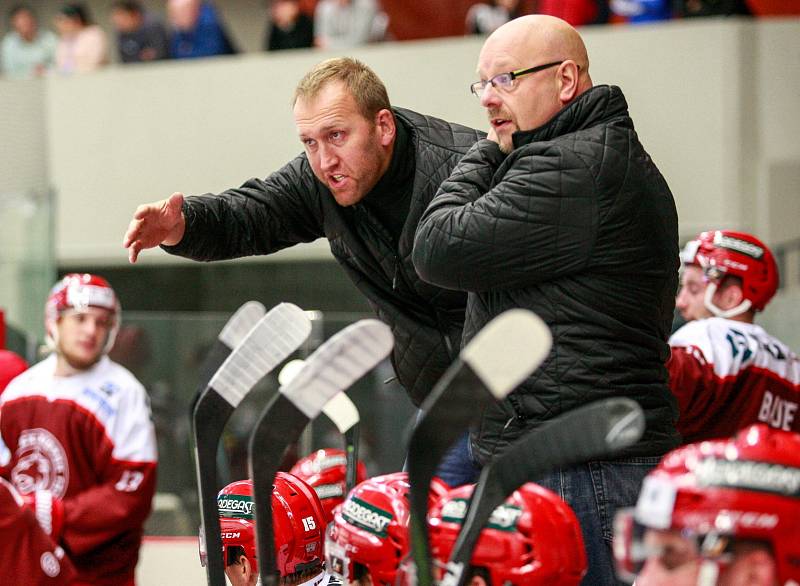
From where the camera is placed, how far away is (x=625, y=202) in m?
2.29

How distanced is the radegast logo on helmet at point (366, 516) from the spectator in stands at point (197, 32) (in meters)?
7.28

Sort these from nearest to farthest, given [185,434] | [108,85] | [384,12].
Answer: [185,434]
[384,12]
[108,85]

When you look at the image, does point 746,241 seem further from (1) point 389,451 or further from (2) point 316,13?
(2) point 316,13

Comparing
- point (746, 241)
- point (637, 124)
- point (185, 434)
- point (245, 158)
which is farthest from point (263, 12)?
point (746, 241)

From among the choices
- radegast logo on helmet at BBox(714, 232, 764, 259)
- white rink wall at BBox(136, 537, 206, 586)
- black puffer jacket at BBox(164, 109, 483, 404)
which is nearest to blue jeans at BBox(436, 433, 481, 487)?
black puffer jacket at BBox(164, 109, 483, 404)

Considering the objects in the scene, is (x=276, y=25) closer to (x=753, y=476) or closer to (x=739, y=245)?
(x=739, y=245)

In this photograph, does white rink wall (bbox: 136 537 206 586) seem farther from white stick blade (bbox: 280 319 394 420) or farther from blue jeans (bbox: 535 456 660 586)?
white stick blade (bbox: 280 319 394 420)

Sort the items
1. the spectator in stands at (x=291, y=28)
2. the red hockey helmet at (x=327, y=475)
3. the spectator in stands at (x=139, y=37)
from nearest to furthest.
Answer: the red hockey helmet at (x=327, y=475), the spectator in stands at (x=291, y=28), the spectator in stands at (x=139, y=37)

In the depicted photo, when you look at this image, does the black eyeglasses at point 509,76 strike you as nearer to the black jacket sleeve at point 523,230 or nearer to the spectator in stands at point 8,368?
the black jacket sleeve at point 523,230

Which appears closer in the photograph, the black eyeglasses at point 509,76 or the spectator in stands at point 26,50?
the black eyeglasses at point 509,76

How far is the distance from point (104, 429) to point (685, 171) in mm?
4145

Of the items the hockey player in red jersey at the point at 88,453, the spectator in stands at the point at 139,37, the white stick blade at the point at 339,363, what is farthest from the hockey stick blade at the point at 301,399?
the spectator in stands at the point at 139,37

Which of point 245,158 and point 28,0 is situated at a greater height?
point 28,0

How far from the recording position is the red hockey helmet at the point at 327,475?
3.72m
